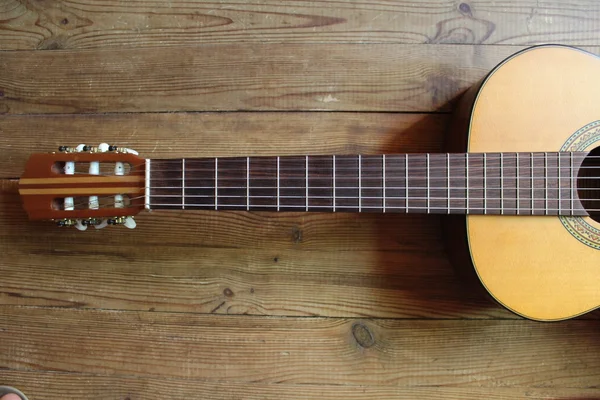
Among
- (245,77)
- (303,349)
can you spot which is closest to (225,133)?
(245,77)

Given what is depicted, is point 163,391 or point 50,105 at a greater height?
point 50,105

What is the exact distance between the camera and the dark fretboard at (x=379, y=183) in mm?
A: 846

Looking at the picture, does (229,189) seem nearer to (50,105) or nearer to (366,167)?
(366,167)

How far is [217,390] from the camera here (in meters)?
1.03

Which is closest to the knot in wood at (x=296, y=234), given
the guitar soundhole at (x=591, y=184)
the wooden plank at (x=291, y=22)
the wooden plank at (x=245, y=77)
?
the wooden plank at (x=245, y=77)

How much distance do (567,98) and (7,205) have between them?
140 centimetres

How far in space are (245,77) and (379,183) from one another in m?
0.47

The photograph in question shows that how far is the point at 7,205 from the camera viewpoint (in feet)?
3.49

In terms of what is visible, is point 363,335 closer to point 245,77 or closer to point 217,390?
point 217,390

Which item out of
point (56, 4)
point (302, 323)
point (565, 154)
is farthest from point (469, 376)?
point (56, 4)

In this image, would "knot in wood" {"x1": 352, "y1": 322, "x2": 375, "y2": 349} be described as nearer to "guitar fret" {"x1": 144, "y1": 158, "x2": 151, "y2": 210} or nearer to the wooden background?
the wooden background

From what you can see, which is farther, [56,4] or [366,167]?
[56,4]

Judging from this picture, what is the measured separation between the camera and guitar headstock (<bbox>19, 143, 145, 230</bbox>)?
85cm

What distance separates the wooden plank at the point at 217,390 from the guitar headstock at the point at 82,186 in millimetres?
467
